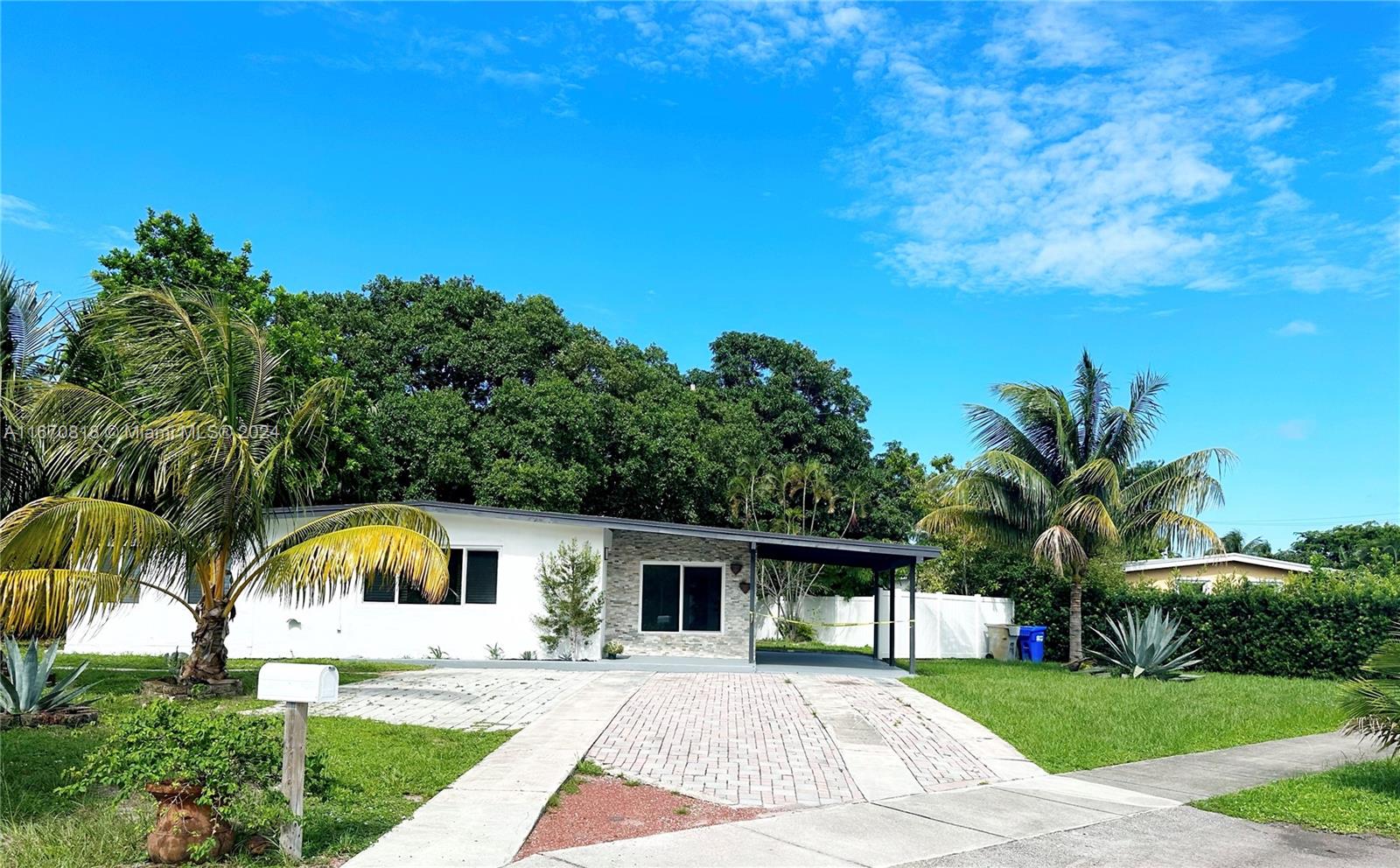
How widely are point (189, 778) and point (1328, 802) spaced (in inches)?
331

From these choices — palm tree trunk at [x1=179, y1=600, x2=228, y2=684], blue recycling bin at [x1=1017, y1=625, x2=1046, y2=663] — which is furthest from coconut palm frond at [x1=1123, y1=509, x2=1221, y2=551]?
palm tree trunk at [x1=179, y1=600, x2=228, y2=684]

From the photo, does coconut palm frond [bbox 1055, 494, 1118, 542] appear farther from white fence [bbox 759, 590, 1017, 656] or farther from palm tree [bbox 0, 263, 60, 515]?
palm tree [bbox 0, 263, 60, 515]

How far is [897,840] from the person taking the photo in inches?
251

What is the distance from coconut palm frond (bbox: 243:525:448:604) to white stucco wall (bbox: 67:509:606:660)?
630cm

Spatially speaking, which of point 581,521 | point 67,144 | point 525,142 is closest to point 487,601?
point 581,521

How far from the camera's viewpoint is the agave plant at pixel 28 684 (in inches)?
390

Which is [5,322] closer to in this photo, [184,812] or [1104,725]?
[184,812]

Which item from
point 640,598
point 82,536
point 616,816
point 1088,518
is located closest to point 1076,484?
point 1088,518

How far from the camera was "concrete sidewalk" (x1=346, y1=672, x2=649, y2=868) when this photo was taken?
222 inches

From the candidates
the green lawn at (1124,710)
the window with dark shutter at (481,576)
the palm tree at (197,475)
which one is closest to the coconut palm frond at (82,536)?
the palm tree at (197,475)

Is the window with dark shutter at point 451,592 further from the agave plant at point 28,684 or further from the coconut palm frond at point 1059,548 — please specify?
the coconut palm frond at point 1059,548

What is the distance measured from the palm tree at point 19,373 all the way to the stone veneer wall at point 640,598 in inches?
430

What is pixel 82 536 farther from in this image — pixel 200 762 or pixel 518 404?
pixel 518 404

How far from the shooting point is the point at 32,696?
9977 millimetres
